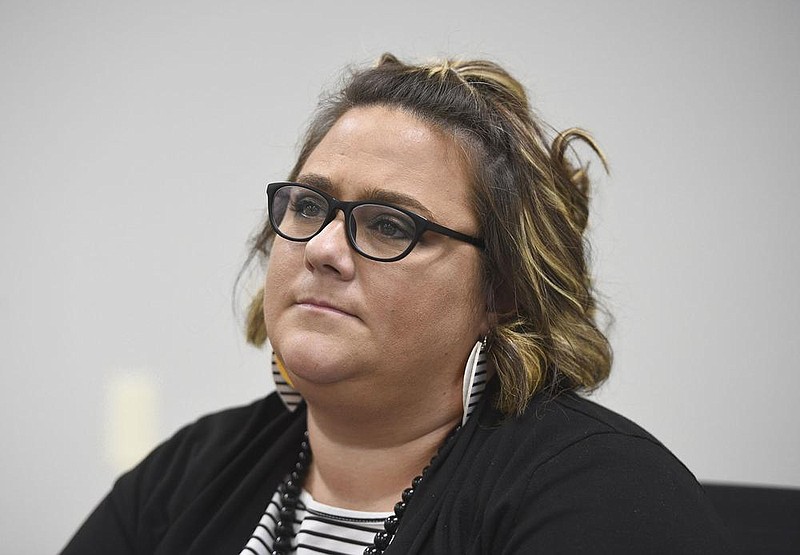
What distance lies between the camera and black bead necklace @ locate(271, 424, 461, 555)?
1.40m

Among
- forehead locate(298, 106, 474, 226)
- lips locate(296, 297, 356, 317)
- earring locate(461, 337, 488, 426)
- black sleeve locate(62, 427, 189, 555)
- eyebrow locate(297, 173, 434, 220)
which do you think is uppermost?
forehead locate(298, 106, 474, 226)

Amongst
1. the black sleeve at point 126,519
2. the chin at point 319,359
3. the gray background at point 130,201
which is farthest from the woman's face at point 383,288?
the gray background at point 130,201

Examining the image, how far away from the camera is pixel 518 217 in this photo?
1454mm

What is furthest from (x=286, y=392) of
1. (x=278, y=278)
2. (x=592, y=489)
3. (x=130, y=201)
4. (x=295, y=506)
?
(x=130, y=201)

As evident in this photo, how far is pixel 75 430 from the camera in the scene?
8.84ft

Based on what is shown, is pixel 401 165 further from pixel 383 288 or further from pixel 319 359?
pixel 319 359

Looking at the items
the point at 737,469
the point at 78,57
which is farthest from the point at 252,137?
the point at 737,469

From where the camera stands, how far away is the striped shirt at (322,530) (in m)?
1.45

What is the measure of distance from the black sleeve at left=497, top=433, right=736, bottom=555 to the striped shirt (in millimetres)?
284

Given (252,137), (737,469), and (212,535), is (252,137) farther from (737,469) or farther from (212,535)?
(737,469)

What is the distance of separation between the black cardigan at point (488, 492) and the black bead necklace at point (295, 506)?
25 mm

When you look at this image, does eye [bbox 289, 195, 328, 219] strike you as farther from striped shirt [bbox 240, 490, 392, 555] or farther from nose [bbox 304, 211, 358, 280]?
striped shirt [bbox 240, 490, 392, 555]

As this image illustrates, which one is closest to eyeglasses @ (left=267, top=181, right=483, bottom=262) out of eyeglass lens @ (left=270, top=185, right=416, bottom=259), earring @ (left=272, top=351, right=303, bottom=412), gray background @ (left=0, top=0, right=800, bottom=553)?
eyeglass lens @ (left=270, top=185, right=416, bottom=259)

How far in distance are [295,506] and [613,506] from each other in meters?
0.61
